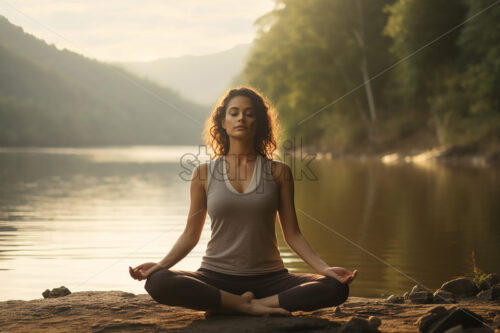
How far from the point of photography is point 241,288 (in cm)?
387

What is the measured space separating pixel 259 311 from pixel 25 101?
3186 inches

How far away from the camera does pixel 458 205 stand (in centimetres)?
1161

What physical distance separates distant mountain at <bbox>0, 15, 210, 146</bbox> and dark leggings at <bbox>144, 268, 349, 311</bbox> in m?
39.0

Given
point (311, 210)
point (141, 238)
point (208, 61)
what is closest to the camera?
point (141, 238)

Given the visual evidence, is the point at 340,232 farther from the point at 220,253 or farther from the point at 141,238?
the point at 220,253

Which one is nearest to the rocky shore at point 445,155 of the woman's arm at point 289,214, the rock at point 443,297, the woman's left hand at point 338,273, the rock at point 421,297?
the rock at point 443,297

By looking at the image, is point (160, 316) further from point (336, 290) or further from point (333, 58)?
point (333, 58)

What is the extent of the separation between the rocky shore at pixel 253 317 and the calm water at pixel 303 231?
0.58 meters

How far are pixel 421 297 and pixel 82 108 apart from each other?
338ft

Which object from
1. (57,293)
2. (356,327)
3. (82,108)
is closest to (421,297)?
(356,327)

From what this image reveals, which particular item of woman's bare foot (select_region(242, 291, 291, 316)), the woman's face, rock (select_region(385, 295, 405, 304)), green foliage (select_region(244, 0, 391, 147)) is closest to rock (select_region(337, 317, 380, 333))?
woman's bare foot (select_region(242, 291, 291, 316))

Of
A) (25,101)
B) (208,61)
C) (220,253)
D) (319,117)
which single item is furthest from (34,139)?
(220,253)

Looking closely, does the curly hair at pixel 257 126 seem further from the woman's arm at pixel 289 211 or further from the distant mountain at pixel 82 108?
the distant mountain at pixel 82 108

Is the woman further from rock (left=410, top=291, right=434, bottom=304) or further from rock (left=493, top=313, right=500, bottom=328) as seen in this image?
rock (left=410, top=291, right=434, bottom=304)
